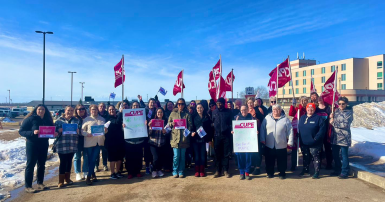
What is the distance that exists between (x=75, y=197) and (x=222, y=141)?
3.87 meters

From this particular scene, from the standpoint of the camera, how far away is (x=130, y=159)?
6.67 meters

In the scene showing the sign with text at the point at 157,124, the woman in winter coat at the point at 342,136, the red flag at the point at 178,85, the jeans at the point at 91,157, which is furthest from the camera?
the red flag at the point at 178,85

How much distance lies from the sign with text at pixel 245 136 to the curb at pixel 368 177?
275 centimetres

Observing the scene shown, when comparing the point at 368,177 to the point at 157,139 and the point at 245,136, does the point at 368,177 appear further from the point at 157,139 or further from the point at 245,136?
the point at 157,139

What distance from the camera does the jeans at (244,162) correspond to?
6.37 meters

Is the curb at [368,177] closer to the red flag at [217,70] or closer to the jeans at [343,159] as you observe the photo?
the jeans at [343,159]

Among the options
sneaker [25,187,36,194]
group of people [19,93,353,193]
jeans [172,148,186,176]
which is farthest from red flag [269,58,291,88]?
sneaker [25,187,36,194]

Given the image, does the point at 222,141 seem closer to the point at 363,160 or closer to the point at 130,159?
the point at 130,159

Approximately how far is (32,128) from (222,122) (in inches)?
188

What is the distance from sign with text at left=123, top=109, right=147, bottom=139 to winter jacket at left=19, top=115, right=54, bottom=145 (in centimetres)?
192

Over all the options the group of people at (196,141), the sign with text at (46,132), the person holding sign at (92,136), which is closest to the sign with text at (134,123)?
the group of people at (196,141)

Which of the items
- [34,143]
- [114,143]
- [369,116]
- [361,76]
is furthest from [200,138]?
[361,76]

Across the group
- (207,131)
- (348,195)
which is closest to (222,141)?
(207,131)

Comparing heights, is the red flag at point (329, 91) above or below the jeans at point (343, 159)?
above
